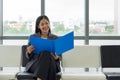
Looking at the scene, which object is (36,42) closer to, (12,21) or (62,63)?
(62,63)

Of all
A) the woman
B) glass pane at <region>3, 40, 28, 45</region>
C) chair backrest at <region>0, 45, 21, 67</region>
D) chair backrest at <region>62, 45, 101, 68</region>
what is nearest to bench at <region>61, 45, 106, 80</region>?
chair backrest at <region>62, 45, 101, 68</region>

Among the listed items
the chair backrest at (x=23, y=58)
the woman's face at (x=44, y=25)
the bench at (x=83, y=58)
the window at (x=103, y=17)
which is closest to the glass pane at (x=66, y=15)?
the window at (x=103, y=17)

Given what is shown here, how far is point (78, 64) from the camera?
383 cm

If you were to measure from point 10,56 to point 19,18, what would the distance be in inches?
40.4

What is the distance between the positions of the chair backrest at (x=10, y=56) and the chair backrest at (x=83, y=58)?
2.50 feet

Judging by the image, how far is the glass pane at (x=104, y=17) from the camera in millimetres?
4512

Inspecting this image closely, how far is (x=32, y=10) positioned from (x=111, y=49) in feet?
5.77

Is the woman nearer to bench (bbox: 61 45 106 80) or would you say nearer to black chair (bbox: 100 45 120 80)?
bench (bbox: 61 45 106 80)

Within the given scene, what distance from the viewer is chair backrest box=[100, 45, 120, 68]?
3779 mm

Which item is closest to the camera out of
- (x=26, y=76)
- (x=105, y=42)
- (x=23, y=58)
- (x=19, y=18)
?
(x=26, y=76)

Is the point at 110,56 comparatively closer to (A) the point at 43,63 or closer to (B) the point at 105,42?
(B) the point at 105,42

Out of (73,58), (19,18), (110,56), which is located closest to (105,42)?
(110,56)

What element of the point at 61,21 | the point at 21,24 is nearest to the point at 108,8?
the point at 61,21

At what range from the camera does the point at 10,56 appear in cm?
388
